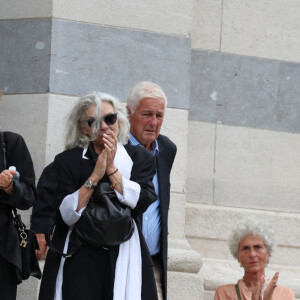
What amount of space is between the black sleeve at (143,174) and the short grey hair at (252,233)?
149 centimetres

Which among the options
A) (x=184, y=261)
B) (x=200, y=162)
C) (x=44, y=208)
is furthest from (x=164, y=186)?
(x=200, y=162)

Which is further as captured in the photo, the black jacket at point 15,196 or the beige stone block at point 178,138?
the beige stone block at point 178,138

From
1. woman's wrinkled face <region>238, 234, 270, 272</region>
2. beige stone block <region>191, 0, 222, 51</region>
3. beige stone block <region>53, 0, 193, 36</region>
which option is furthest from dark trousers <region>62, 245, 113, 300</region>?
beige stone block <region>191, 0, 222, 51</region>

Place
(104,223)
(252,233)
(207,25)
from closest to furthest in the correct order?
(104,223) < (252,233) < (207,25)

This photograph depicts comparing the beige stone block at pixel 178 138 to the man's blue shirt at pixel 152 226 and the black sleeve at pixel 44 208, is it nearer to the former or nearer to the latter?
the man's blue shirt at pixel 152 226

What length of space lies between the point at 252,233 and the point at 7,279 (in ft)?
6.91

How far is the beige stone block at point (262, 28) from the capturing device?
317 inches

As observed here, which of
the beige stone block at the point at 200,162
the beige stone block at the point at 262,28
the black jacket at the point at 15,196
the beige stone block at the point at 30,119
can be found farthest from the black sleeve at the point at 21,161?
the beige stone block at the point at 262,28

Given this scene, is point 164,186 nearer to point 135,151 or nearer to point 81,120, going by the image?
point 135,151

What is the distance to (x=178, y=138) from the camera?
730cm

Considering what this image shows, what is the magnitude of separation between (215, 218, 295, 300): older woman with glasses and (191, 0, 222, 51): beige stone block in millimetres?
1785

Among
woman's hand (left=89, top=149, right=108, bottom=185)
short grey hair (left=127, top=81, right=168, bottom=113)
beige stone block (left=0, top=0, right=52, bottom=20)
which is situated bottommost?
woman's hand (left=89, top=149, right=108, bottom=185)

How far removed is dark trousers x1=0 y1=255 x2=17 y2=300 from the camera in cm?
529

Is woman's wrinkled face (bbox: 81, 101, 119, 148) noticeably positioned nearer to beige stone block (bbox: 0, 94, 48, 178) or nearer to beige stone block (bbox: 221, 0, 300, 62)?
beige stone block (bbox: 0, 94, 48, 178)
